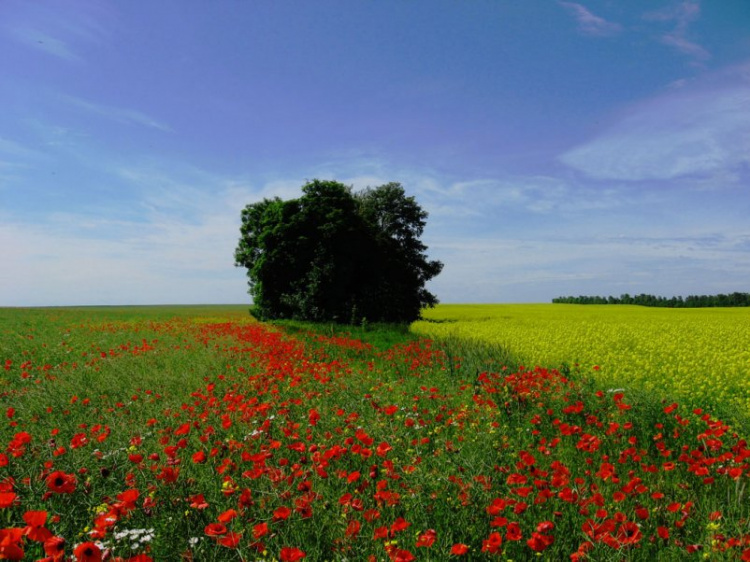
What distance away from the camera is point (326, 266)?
87.9 ft

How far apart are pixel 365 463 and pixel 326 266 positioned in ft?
72.3

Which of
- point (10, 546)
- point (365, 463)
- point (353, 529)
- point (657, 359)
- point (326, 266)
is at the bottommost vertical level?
point (365, 463)

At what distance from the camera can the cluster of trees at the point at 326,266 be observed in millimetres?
27312

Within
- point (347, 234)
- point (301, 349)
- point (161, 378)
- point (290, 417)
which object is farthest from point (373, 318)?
point (290, 417)

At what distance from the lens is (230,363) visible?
36.7 feet

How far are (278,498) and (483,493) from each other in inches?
60.8

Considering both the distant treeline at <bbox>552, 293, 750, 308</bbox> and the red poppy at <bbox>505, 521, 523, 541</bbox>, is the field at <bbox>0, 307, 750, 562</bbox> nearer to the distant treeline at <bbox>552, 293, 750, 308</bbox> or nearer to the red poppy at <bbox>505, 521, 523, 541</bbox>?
the red poppy at <bbox>505, 521, 523, 541</bbox>

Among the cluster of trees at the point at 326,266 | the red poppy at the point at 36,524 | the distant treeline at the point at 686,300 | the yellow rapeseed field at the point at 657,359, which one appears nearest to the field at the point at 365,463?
the red poppy at the point at 36,524

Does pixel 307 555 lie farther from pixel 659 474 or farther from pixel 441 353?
pixel 441 353

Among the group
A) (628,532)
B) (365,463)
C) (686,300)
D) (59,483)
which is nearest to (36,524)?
(59,483)

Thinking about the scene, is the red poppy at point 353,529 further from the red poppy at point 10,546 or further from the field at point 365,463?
the red poppy at point 10,546

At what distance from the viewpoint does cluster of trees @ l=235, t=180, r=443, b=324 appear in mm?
27312

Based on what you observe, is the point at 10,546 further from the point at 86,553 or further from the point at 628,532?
the point at 628,532

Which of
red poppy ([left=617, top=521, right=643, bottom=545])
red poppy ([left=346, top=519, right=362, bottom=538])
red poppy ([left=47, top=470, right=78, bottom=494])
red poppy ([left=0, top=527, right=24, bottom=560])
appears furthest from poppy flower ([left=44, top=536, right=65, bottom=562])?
red poppy ([left=617, top=521, right=643, bottom=545])
